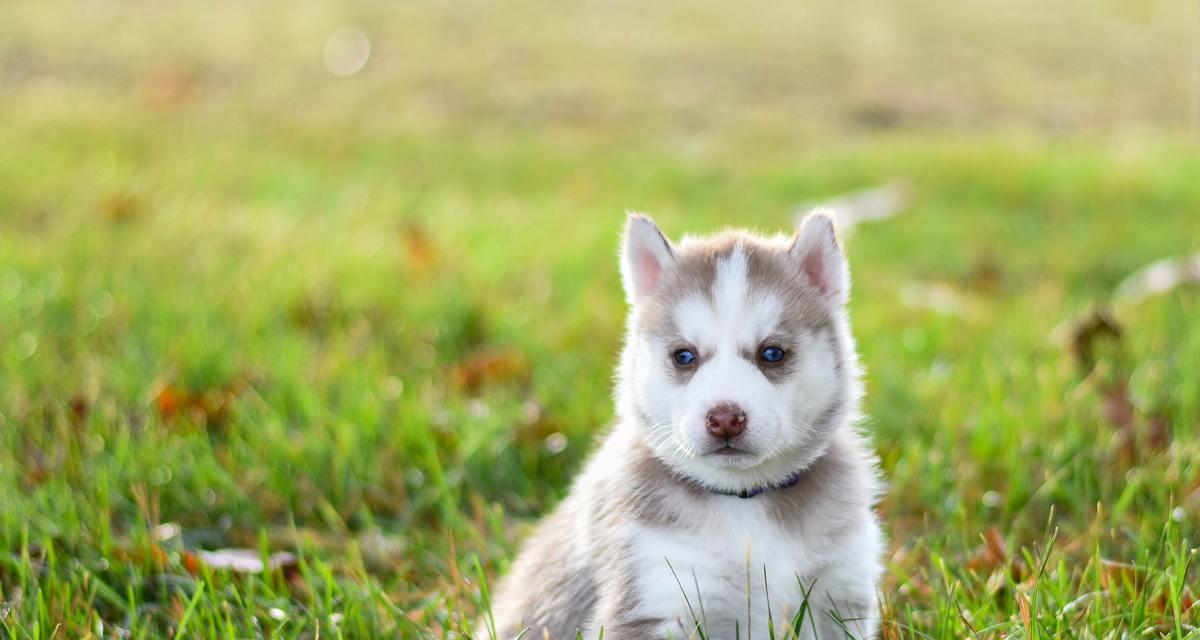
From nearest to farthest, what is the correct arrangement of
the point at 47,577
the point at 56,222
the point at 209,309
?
the point at 47,577 → the point at 209,309 → the point at 56,222

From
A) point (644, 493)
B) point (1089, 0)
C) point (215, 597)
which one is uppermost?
point (644, 493)

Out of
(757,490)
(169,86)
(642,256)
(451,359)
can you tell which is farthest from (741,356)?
(169,86)

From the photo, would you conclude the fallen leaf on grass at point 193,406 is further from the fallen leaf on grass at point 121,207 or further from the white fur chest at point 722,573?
the fallen leaf on grass at point 121,207

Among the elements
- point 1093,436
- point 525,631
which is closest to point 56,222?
point 525,631

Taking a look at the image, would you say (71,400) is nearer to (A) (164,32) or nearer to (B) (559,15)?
(A) (164,32)

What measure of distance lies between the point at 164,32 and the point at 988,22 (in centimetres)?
1302

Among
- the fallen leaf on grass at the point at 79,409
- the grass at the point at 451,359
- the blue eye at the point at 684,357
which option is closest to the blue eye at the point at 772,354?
the blue eye at the point at 684,357

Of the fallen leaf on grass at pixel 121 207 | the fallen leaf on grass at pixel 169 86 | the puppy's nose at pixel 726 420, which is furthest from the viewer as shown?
the fallen leaf on grass at pixel 169 86

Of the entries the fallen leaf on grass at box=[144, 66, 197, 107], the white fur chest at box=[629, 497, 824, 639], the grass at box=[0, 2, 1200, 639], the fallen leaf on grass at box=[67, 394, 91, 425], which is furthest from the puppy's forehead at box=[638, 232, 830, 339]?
the fallen leaf on grass at box=[144, 66, 197, 107]

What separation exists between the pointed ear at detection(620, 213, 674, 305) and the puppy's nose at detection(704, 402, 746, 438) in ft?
1.79

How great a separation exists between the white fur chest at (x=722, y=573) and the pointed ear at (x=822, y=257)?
2.30ft

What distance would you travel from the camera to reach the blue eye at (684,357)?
123 inches

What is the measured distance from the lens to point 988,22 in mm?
19875

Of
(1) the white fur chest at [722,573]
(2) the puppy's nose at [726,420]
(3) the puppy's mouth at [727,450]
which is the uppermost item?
(2) the puppy's nose at [726,420]
